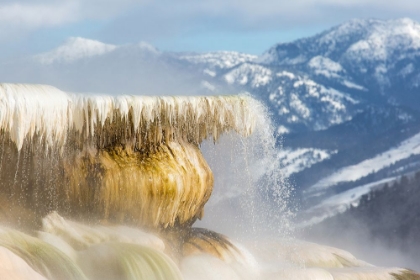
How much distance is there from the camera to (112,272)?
14.8m

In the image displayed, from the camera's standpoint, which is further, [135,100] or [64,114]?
[135,100]

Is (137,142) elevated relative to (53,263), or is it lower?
elevated

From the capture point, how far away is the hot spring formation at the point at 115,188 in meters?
14.8

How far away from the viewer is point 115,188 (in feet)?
56.5

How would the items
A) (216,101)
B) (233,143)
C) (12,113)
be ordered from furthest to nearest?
(233,143), (216,101), (12,113)

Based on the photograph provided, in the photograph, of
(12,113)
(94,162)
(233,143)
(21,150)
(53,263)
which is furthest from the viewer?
(233,143)

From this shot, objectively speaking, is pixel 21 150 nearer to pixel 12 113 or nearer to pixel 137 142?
pixel 12 113

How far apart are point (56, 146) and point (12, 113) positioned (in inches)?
67.5

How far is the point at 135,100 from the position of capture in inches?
679

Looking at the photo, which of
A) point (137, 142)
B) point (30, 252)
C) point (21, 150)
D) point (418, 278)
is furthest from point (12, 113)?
point (418, 278)

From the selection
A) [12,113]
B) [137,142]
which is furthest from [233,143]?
[12,113]

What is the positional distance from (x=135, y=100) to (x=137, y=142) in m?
1.09

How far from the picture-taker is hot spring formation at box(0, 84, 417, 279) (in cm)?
1478

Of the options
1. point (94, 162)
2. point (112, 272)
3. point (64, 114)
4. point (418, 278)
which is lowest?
point (418, 278)
